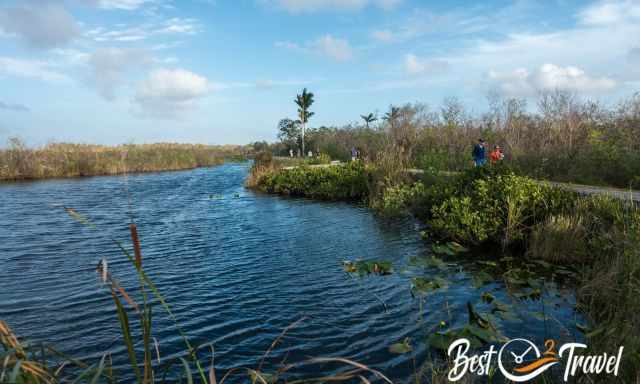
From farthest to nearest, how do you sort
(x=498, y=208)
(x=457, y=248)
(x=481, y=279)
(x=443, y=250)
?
(x=498, y=208), (x=457, y=248), (x=443, y=250), (x=481, y=279)

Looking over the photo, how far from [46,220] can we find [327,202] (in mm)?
12583

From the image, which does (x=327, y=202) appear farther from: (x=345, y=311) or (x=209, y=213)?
(x=345, y=311)

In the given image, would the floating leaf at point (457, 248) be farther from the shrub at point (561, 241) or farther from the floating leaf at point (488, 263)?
the shrub at point (561, 241)

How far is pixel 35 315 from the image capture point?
766cm

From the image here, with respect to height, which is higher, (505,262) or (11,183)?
(11,183)

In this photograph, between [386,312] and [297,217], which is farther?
[297,217]

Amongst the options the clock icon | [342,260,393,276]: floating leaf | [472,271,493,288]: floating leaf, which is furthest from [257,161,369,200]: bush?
A: the clock icon

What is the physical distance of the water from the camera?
6535 mm

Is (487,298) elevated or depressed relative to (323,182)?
depressed

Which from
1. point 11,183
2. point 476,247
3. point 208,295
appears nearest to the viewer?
point 208,295

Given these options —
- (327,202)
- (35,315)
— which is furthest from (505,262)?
(327,202)

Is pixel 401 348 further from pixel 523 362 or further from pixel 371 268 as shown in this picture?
pixel 371 268

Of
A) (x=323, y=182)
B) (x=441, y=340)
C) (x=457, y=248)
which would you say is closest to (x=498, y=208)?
(x=457, y=248)

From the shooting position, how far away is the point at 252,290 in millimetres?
8977
